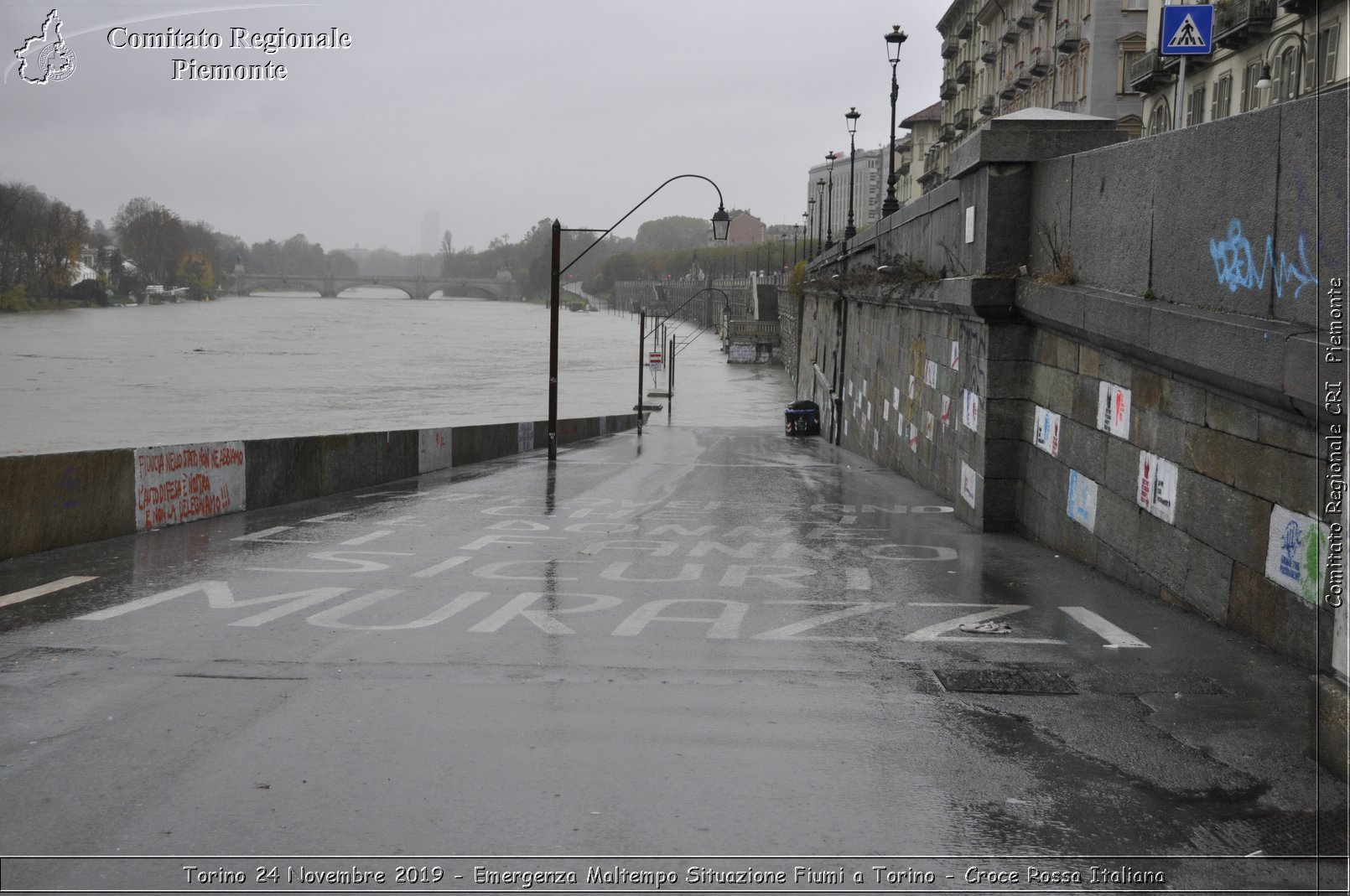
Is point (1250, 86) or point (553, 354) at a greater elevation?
point (1250, 86)

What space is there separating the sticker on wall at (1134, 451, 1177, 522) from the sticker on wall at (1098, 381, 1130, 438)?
1.62ft

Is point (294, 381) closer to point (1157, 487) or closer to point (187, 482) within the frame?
point (187, 482)

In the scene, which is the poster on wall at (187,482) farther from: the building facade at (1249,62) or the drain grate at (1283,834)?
the building facade at (1249,62)

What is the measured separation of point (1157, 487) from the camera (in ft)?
30.8

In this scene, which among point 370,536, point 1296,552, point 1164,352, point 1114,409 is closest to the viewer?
point 1296,552

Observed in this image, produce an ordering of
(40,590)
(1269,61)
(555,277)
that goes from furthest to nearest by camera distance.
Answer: (1269,61), (555,277), (40,590)

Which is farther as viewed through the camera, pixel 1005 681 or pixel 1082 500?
pixel 1082 500

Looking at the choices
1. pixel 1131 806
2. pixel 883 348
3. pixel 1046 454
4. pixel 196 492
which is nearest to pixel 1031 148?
pixel 1046 454

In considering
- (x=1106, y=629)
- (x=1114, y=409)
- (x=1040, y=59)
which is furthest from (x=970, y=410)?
(x=1040, y=59)

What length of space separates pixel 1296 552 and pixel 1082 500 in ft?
13.8

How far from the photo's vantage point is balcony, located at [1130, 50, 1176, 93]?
4494 centimetres

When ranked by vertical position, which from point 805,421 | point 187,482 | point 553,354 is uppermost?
point 553,354

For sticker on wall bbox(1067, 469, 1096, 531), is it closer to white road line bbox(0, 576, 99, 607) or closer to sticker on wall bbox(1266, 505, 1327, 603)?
sticker on wall bbox(1266, 505, 1327, 603)

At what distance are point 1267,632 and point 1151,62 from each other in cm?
4370
